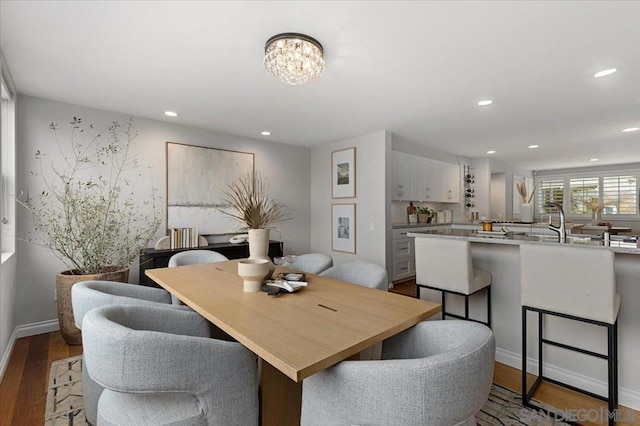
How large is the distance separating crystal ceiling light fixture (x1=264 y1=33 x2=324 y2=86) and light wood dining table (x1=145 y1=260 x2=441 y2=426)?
1442mm

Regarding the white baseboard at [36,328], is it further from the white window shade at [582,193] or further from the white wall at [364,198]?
the white window shade at [582,193]

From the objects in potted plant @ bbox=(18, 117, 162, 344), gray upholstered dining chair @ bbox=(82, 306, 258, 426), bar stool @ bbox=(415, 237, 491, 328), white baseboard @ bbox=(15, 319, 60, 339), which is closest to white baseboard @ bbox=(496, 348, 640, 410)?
bar stool @ bbox=(415, 237, 491, 328)

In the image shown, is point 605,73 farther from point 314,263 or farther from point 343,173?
point 343,173

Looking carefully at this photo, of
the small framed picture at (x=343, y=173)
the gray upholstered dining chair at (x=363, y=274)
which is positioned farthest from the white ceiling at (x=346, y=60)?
the gray upholstered dining chair at (x=363, y=274)

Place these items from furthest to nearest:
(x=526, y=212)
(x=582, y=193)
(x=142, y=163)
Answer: (x=582, y=193), (x=526, y=212), (x=142, y=163)

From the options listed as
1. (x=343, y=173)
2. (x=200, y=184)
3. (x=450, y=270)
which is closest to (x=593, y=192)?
(x=343, y=173)

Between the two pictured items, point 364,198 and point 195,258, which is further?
point 364,198

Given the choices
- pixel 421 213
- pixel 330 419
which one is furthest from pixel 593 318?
pixel 421 213

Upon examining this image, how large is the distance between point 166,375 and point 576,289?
2164mm

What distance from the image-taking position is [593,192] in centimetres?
791

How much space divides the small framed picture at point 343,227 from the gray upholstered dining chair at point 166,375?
376 centimetres

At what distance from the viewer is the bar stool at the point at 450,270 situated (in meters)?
2.27

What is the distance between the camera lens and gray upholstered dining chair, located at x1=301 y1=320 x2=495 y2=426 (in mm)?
845

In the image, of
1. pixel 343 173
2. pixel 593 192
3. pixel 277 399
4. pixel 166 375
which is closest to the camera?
pixel 166 375
